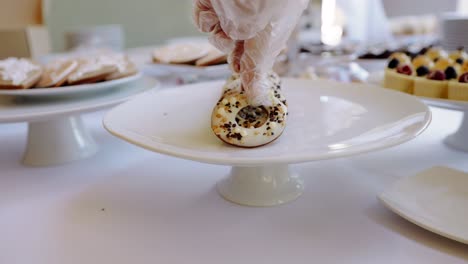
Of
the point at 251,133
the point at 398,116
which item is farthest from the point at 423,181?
the point at 251,133

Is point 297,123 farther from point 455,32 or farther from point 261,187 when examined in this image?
point 455,32

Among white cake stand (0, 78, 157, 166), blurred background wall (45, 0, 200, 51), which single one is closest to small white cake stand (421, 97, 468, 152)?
white cake stand (0, 78, 157, 166)

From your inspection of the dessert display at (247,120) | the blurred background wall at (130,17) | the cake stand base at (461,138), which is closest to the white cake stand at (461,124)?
the cake stand base at (461,138)

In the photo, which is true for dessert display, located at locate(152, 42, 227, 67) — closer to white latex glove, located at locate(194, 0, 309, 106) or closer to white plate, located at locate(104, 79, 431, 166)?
white plate, located at locate(104, 79, 431, 166)

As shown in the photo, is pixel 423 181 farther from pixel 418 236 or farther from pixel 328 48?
pixel 328 48

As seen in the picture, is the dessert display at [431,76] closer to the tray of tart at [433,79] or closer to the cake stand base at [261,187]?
the tray of tart at [433,79]

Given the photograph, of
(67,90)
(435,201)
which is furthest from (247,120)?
(67,90)
